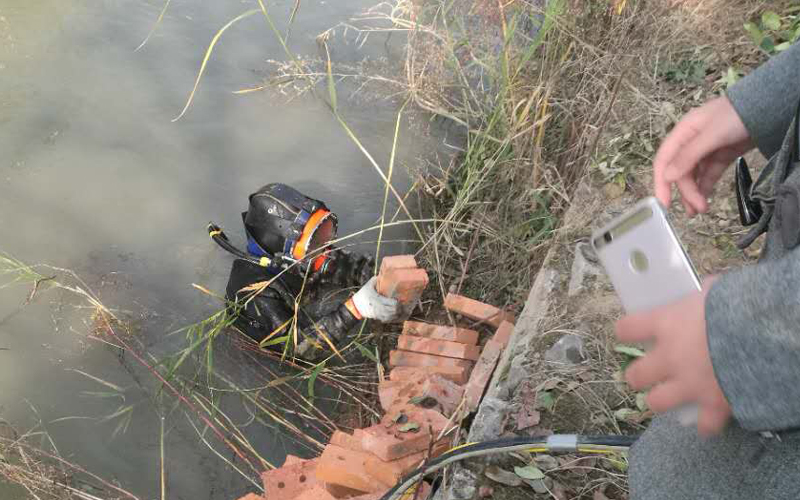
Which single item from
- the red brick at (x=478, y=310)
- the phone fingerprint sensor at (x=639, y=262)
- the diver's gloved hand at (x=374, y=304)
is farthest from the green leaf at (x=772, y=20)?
the phone fingerprint sensor at (x=639, y=262)

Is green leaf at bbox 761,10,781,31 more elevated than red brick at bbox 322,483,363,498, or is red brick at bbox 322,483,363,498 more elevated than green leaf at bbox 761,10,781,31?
green leaf at bbox 761,10,781,31

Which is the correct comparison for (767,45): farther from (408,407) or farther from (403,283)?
(408,407)

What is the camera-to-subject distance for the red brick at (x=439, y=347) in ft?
9.20

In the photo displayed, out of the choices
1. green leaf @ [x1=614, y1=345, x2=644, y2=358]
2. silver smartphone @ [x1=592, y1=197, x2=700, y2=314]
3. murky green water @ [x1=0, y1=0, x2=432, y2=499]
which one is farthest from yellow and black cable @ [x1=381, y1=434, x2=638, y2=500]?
murky green water @ [x1=0, y1=0, x2=432, y2=499]

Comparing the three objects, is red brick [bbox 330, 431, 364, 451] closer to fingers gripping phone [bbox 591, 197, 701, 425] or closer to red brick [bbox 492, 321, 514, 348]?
red brick [bbox 492, 321, 514, 348]

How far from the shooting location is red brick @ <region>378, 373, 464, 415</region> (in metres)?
2.42

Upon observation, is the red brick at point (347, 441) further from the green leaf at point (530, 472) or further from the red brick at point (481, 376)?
the green leaf at point (530, 472)

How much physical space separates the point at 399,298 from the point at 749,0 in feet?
7.55

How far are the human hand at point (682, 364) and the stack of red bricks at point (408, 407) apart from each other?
1127 millimetres

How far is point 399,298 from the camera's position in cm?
314

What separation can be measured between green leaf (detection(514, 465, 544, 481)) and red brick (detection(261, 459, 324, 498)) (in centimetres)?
84

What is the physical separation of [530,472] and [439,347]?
1.19 metres

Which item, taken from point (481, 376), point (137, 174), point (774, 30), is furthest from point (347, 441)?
point (137, 174)

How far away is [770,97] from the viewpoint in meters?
1.01
